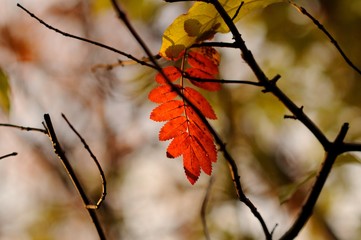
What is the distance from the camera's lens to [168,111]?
2.19 feet

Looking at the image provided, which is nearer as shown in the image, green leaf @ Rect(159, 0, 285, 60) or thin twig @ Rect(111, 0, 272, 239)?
thin twig @ Rect(111, 0, 272, 239)

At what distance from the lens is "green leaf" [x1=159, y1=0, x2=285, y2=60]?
62 centimetres

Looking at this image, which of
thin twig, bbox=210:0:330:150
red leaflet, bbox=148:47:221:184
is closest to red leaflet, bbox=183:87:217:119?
red leaflet, bbox=148:47:221:184

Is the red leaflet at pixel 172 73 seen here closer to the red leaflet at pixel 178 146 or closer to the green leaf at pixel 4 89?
the red leaflet at pixel 178 146

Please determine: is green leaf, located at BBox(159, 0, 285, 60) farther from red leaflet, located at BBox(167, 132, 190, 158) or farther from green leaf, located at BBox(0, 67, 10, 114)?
green leaf, located at BBox(0, 67, 10, 114)

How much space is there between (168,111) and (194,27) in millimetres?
143

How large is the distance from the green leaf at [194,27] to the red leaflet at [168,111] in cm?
8

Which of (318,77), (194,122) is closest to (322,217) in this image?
(318,77)

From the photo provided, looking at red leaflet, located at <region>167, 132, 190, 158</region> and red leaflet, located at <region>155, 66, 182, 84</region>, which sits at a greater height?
red leaflet, located at <region>155, 66, 182, 84</region>

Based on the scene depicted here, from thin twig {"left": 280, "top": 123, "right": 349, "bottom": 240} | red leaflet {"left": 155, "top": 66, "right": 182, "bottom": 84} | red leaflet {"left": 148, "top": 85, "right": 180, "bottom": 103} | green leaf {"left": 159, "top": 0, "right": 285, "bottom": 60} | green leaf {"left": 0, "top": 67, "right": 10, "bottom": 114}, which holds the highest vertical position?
green leaf {"left": 0, "top": 67, "right": 10, "bottom": 114}

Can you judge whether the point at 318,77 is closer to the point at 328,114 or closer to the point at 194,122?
the point at 328,114

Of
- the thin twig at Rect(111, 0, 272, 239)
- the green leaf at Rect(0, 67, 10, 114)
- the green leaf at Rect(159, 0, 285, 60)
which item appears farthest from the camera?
the green leaf at Rect(0, 67, 10, 114)

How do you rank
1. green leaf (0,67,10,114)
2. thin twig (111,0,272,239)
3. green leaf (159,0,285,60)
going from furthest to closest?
1. green leaf (0,67,10,114)
2. green leaf (159,0,285,60)
3. thin twig (111,0,272,239)

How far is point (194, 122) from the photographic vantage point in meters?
0.65
